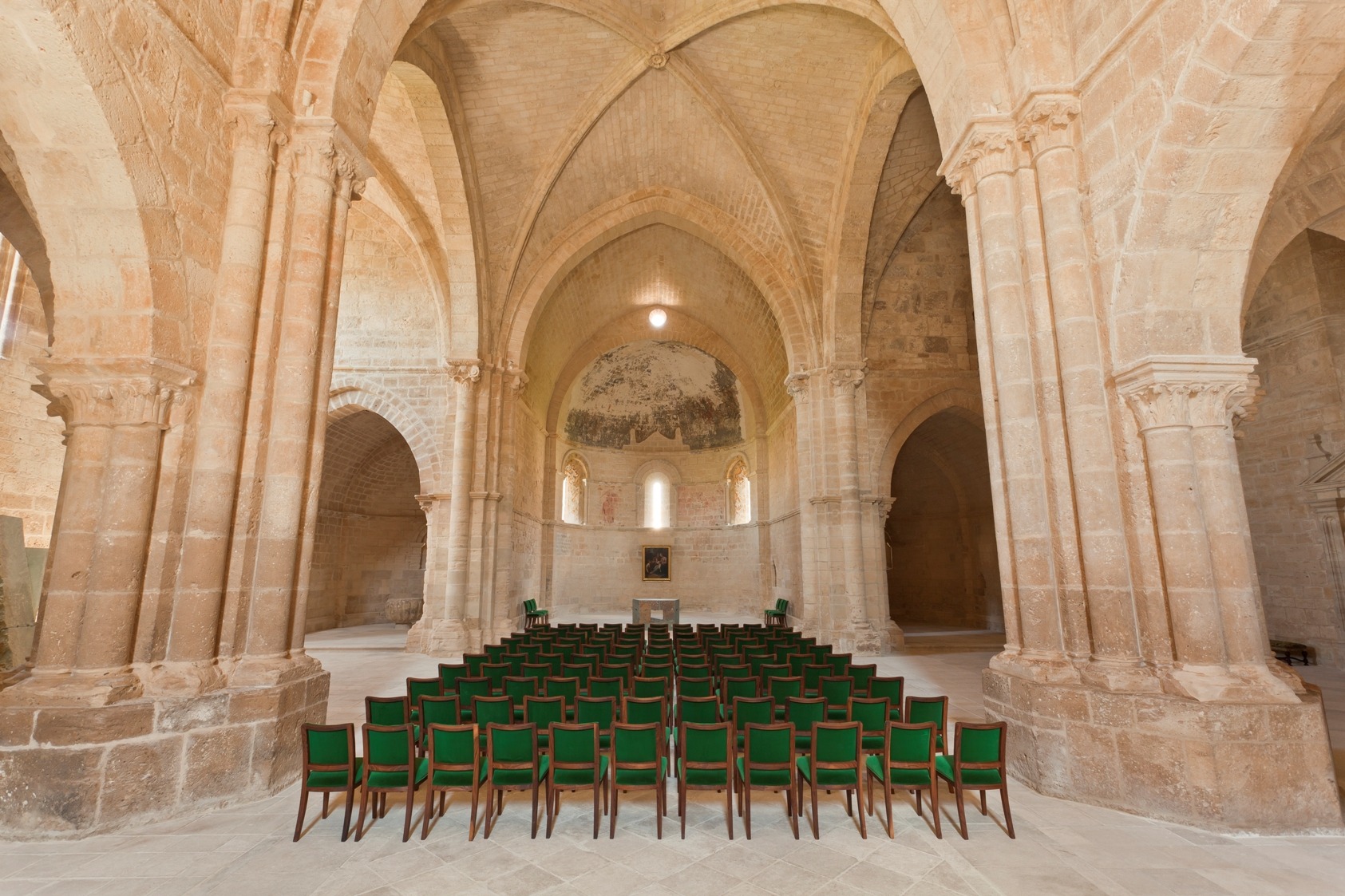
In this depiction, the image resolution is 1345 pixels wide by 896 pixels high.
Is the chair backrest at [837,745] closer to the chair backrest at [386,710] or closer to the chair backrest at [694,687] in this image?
the chair backrest at [694,687]

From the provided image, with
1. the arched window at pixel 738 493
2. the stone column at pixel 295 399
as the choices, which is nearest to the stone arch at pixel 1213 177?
the stone column at pixel 295 399

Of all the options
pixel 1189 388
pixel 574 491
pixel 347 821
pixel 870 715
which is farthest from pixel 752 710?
pixel 574 491

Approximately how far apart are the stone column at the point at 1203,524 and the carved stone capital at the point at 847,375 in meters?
9.22

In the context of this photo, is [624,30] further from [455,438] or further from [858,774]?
[858,774]

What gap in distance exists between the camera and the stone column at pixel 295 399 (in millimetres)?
5547

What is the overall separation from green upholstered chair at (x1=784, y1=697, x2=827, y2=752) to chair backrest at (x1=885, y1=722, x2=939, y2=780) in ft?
1.92

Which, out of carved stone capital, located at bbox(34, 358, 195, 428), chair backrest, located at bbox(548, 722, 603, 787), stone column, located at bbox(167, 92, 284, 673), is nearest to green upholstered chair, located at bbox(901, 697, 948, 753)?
chair backrest, located at bbox(548, 722, 603, 787)

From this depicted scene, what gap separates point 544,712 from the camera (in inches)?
206

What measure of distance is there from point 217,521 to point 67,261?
2.34 meters

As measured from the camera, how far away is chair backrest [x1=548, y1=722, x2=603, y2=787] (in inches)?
167

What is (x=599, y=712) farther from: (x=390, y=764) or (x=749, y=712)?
(x=390, y=764)

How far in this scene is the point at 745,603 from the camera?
78.3 feet

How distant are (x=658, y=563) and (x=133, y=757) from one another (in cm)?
2111

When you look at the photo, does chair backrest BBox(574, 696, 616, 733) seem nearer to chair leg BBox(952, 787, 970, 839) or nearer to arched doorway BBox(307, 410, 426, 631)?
chair leg BBox(952, 787, 970, 839)
